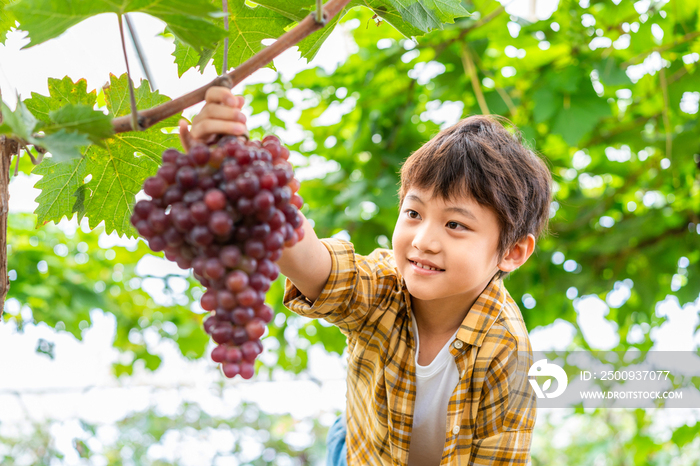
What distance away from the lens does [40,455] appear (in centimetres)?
268

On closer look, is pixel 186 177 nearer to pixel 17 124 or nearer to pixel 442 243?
pixel 17 124

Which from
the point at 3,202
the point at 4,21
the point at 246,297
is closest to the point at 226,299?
the point at 246,297

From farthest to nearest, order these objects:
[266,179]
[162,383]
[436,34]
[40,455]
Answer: [162,383] → [40,455] → [436,34] → [266,179]

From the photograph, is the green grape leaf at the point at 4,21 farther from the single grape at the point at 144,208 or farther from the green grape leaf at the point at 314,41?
the single grape at the point at 144,208

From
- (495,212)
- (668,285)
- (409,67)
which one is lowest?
(495,212)

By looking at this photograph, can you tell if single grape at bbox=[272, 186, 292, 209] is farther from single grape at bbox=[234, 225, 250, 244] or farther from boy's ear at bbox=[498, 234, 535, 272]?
boy's ear at bbox=[498, 234, 535, 272]

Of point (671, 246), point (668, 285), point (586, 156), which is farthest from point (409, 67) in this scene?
point (668, 285)

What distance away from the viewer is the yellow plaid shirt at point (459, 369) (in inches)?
38.2

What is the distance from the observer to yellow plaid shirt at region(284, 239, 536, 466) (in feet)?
3.19

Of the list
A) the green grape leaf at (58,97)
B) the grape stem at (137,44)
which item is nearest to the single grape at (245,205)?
the grape stem at (137,44)

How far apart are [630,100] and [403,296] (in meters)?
1.40

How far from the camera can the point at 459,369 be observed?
1.00 metres

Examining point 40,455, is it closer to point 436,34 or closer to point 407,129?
point 407,129

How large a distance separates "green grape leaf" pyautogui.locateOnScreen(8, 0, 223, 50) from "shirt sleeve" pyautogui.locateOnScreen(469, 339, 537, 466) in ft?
2.45
